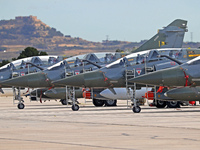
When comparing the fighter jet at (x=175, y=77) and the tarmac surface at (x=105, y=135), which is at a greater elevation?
the fighter jet at (x=175, y=77)

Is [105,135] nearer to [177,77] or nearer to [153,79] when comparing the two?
[153,79]

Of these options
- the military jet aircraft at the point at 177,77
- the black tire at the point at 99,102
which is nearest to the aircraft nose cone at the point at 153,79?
the military jet aircraft at the point at 177,77

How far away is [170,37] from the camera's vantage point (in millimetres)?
33938

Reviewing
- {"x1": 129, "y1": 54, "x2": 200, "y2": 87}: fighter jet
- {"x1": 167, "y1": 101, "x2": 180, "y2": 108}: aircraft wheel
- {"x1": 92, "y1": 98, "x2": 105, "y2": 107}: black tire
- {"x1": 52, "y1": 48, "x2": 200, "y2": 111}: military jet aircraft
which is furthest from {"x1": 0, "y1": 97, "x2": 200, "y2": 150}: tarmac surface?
{"x1": 92, "y1": 98, "x2": 105, "y2": 107}: black tire

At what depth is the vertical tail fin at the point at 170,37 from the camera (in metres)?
33.8

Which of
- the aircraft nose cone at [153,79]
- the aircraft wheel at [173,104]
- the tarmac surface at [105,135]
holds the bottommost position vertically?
the tarmac surface at [105,135]

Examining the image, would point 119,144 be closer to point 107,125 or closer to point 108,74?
point 107,125

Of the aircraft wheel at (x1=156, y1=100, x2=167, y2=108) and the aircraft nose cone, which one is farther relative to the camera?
the aircraft wheel at (x1=156, y1=100, x2=167, y2=108)

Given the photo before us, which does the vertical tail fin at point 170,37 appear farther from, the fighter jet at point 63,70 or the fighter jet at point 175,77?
the fighter jet at point 175,77

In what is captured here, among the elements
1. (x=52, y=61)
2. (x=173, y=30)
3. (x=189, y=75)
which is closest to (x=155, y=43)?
(x=173, y=30)

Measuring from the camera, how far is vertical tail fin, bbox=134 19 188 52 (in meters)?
33.8

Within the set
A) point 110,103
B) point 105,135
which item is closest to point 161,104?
point 110,103

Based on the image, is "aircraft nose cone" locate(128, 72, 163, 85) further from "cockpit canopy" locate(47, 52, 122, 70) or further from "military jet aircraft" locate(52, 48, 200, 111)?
"cockpit canopy" locate(47, 52, 122, 70)

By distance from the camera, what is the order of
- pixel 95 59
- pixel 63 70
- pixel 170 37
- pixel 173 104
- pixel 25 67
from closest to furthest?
pixel 173 104 < pixel 63 70 < pixel 95 59 < pixel 25 67 < pixel 170 37
